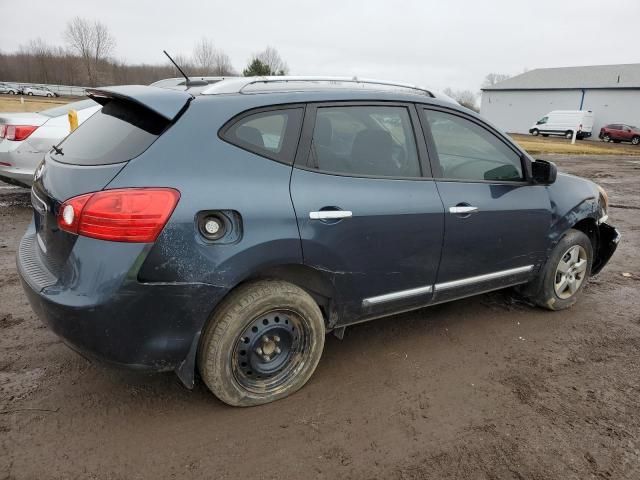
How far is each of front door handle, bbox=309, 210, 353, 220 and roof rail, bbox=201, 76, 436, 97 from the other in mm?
818

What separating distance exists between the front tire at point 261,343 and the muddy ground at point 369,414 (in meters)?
0.12

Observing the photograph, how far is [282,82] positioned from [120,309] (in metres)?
1.66

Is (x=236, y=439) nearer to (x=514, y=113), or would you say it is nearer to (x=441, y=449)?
(x=441, y=449)

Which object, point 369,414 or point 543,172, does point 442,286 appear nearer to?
point 369,414

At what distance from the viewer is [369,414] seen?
2.72 m

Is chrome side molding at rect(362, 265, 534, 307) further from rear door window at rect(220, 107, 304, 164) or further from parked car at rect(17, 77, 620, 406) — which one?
rear door window at rect(220, 107, 304, 164)

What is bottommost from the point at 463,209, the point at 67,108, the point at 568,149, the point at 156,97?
the point at 568,149

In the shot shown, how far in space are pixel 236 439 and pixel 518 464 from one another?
4.65ft

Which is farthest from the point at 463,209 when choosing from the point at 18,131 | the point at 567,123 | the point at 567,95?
the point at 567,95

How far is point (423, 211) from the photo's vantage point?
3.05 m

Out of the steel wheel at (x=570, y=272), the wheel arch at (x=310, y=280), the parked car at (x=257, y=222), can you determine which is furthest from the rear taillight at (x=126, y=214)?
the steel wheel at (x=570, y=272)

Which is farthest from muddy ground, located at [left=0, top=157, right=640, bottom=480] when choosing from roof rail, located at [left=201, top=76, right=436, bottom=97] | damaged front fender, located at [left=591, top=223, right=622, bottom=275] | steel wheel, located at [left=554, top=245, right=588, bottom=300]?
roof rail, located at [left=201, top=76, right=436, bottom=97]

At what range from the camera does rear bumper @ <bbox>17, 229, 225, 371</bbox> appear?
220cm

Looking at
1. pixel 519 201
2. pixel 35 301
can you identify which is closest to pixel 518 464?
pixel 519 201
